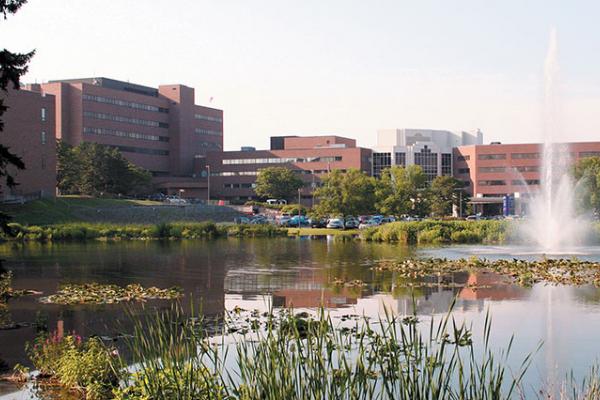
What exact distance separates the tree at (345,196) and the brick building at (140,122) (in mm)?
72717

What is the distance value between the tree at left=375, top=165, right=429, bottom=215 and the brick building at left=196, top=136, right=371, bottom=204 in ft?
163

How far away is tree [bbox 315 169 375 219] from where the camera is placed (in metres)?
103

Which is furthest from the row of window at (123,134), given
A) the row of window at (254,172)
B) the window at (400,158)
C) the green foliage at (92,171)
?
the window at (400,158)

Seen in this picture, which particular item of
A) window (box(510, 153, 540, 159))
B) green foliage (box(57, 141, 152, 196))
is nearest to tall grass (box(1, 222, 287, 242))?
green foliage (box(57, 141, 152, 196))

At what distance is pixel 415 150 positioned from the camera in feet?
550

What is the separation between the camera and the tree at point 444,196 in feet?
383

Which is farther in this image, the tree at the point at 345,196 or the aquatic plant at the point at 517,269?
the tree at the point at 345,196

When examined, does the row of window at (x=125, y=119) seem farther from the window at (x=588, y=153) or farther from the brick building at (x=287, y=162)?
the window at (x=588, y=153)

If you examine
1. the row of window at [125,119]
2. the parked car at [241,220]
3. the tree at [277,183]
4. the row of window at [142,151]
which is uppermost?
the row of window at [125,119]

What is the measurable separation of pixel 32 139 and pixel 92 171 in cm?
1672

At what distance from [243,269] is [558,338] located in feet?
84.4

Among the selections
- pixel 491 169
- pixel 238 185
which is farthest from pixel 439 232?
pixel 238 185

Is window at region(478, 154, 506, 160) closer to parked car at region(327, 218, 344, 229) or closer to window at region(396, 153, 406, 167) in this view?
window at region(396, 153, 406, 167)

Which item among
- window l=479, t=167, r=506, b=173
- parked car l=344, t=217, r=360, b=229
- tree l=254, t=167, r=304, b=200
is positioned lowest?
parked car l=344, t=217, r=360, b=229
